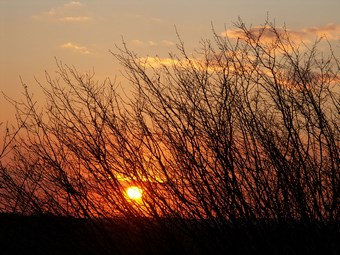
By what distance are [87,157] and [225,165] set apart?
251 cm

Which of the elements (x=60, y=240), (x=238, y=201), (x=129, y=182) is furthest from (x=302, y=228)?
(x=60, y=240)

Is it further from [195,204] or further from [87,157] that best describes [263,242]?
[87,157]

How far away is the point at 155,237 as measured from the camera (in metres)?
9.50

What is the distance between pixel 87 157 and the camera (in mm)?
9586

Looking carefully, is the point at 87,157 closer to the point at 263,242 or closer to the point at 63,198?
the point at 63,198

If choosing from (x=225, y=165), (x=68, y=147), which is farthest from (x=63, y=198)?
(x=225, y=165)

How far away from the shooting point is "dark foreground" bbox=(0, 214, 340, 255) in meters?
8.01

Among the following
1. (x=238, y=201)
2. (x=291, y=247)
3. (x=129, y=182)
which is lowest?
(x=291, y=247)

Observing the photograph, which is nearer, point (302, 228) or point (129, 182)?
point (302, 228)

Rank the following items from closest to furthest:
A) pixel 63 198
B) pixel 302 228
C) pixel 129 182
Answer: pixel 302 228
pixel 129 182
pixel 63 198

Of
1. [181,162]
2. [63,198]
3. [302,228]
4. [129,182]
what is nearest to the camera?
[302,228]

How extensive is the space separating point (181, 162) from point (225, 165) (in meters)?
0.70

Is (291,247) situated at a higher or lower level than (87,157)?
lower

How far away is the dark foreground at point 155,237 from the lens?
8.01 meters
